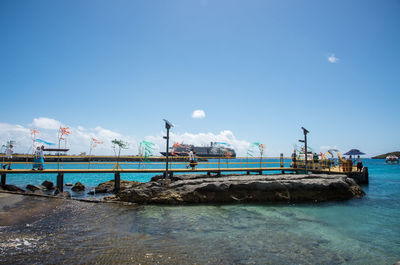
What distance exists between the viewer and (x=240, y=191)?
12.3 meters

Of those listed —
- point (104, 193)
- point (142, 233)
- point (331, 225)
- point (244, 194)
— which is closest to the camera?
point (142, 233)

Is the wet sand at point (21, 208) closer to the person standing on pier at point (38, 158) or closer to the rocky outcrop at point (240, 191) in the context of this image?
the rocky outcrop at point (240, 191)

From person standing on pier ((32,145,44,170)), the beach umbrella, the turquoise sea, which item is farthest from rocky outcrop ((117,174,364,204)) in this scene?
the beach umbrella

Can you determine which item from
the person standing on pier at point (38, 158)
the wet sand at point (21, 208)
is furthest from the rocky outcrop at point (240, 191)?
the person standing on pier at point (38, 158)

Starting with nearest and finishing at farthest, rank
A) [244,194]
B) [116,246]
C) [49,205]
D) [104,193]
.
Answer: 1. [116,246]
2. [49,205]
3. [244,194]
4. [104,193]

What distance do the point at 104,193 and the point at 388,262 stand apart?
51.4 feet

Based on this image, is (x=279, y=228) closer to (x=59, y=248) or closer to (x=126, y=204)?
(x=59, y=248)

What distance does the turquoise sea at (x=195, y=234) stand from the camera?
5.25m

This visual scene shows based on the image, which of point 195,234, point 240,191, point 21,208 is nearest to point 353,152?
point 240,191

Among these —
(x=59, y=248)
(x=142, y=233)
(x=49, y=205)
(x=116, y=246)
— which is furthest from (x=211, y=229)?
(x=49, y=205)

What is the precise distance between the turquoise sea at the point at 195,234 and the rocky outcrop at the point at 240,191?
0.95m

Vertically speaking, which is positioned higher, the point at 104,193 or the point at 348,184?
the point at 348,184

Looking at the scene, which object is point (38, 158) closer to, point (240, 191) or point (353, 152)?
point (240, 191)

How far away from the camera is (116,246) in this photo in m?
5.76
